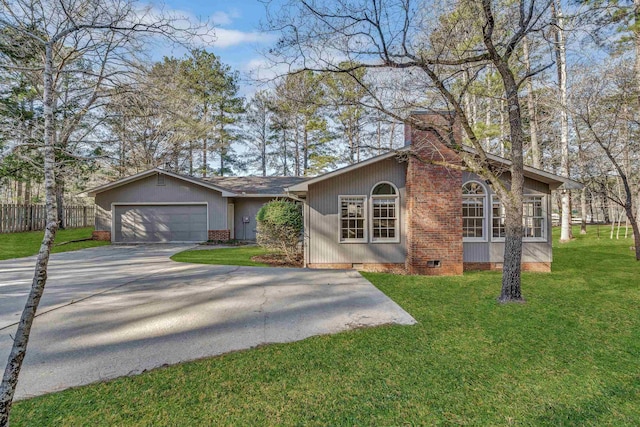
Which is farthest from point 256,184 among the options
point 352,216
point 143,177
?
point 352,216

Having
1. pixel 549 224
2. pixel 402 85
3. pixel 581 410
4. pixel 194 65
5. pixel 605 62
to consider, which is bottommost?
pixel 581 410

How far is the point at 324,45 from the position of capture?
6516mm

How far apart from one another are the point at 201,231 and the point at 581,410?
618 inches

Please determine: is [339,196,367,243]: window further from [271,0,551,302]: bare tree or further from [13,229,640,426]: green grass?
[13,229,640,426]: green grass

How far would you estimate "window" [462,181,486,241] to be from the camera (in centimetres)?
926

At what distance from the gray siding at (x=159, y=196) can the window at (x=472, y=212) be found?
11.2 metres

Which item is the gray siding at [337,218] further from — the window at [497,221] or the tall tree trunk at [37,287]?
the tall tree trunk at [37,287]

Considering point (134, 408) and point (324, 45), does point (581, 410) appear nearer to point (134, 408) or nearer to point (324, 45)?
point (134, 408)

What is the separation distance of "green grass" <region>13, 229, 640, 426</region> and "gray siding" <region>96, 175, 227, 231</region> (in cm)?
1298

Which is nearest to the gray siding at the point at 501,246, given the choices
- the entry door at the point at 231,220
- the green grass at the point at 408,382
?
the green grass at the point at 408,382

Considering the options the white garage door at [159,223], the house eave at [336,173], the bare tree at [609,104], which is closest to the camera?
the house eave at [336,173]

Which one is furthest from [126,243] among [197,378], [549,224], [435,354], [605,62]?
[605,62]

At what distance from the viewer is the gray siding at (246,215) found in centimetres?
1723

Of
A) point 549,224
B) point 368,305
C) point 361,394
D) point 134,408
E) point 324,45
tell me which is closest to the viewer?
point 134,408
